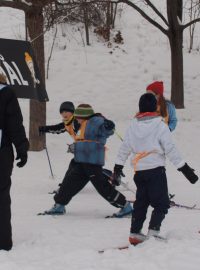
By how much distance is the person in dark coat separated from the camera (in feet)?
14.9

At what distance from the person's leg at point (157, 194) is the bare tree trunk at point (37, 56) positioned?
6.45 m

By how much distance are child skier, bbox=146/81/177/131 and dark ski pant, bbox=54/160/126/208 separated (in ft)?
4.10

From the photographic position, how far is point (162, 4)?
80.5 feet

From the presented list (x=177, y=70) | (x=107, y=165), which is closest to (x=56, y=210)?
(x=107, y=165)

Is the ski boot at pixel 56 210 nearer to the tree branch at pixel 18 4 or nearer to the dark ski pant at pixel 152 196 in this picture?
the dark ski pant at pixel 152 196

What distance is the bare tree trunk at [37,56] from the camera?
11086 millimetres

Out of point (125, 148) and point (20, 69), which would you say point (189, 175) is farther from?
point (20, 69)

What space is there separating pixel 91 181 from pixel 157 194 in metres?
1.46

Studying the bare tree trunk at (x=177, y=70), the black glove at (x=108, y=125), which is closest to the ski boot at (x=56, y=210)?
the black glove at (x=108, y=125)

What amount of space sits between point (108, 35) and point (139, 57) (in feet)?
5.54

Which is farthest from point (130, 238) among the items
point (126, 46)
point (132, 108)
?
point (126, 46)

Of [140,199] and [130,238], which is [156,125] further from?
[130,238]

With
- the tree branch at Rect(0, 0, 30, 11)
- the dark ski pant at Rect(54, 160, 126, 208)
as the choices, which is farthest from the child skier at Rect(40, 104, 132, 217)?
the tree branch at Rect(0, 0, 30, 11)

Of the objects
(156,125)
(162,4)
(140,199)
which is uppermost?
(162,4)
